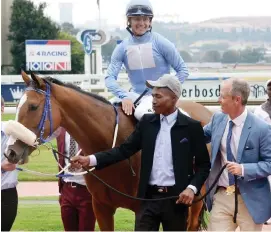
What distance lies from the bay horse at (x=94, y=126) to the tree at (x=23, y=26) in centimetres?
3520

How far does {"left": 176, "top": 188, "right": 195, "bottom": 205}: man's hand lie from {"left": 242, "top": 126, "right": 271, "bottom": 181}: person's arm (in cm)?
41

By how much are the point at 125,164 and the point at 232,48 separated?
27.1m

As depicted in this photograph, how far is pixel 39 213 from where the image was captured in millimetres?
9820

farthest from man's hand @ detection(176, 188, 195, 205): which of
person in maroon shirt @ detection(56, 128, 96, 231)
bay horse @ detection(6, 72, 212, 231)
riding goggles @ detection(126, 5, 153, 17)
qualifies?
riding goggles @ detection(126, 5, 153, 17)

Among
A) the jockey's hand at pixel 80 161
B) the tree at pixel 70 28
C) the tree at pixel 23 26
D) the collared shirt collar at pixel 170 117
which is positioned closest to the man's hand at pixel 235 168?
the collared shirt collar at pixel 170 117

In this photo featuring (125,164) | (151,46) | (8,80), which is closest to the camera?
(125,164)

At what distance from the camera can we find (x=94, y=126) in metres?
6.30

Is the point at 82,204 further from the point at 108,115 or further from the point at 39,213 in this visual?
the point at 39,213

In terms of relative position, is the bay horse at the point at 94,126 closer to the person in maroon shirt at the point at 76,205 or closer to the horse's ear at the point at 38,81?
the horse's ear at the point at 38,81

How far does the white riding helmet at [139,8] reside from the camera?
6645 mm

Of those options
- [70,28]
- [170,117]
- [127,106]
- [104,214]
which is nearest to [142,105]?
[127,106]

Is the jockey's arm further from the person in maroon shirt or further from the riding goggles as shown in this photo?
the person in maroon shirt

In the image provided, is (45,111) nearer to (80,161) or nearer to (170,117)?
(80,161)

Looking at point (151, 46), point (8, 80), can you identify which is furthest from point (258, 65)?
point (151, 46)
